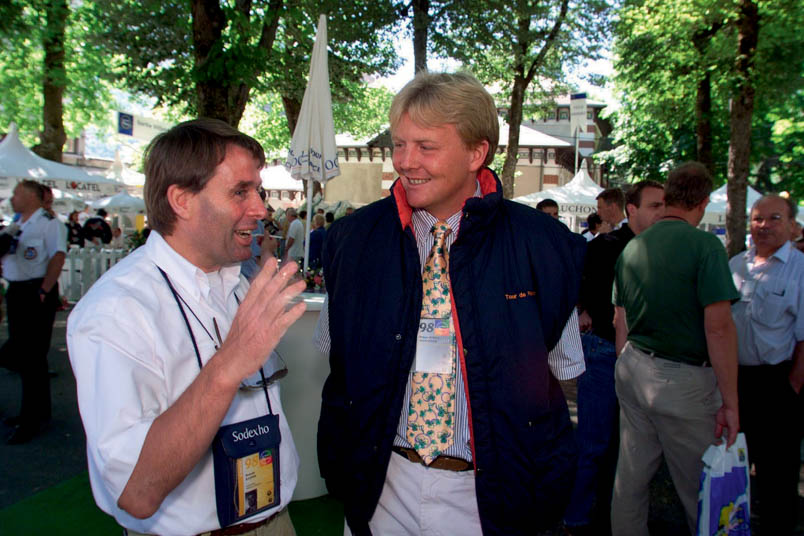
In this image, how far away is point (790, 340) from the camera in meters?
3.87

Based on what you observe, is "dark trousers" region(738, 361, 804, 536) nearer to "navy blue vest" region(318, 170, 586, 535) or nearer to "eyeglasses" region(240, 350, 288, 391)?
"navy blue vest" region(318, 170, 586, 535)

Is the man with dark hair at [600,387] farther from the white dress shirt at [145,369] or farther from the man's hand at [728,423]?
the white dress shirt at [145,369]

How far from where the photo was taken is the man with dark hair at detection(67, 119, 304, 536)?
4.30 feet

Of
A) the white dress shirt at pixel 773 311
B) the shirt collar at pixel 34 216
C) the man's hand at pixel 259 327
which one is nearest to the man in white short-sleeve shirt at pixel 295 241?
the shirt collar at pixel 34 216

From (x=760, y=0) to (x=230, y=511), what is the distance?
40.4 ft

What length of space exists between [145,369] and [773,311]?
3868mm

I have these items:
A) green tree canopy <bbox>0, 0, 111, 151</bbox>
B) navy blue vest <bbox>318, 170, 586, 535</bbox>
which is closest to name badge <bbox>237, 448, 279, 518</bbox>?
navy blue vest <bbox>318, 170, 586, 535</bbox>

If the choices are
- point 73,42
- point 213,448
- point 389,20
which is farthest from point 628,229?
point 73,42

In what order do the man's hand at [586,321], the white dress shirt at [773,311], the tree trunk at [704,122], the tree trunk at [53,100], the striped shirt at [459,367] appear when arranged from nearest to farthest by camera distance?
1. the striped shirt at [459,367]
2. the white dress shirt at [773,311]
3. the man's hand at [586,321]
4. the tree trunk at [704,122]
5. the tree trunk at [53,100]

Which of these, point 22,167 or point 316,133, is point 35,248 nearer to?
point 316,133

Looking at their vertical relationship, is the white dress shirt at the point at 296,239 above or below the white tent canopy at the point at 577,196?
below

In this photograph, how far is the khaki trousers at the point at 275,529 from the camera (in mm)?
1673

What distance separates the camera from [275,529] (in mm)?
1768

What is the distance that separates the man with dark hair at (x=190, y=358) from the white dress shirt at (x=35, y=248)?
440cm
